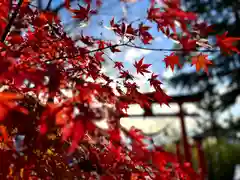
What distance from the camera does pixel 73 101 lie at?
3.05ft

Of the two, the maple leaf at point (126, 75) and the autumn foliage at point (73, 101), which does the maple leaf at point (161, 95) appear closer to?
the autumn foliage at point (73, 101)

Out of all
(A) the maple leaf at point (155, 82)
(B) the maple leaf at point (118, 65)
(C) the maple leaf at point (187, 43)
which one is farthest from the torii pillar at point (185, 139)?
(C) the maple leaf at point (187, 43)

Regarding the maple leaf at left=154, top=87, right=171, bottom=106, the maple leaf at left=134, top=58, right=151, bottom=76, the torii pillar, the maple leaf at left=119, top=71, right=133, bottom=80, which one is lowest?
the torii pillar

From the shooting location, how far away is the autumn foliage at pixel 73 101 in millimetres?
906

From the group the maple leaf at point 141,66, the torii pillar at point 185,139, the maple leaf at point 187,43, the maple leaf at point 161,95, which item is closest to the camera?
the maple leaf at point 187,43

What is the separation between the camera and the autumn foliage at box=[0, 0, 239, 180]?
906mm

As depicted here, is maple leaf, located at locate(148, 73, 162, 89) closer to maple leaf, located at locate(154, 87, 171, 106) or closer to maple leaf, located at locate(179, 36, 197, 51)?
maple leaf, located at locate(154, 87, 171, 106)

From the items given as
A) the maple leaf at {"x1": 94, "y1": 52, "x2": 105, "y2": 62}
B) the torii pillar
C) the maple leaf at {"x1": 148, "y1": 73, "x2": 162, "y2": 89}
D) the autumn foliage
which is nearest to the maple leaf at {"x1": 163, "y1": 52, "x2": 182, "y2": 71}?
the autumn foliage

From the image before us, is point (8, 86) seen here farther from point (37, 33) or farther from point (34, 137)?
point (34, 137)

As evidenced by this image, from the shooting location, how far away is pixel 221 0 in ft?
42.7

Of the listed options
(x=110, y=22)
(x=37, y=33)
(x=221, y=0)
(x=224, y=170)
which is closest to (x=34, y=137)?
(x=37, y=33)

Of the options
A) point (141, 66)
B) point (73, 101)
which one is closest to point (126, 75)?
point (141, 66)

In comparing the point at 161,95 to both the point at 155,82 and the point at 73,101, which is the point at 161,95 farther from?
the point at 73,101

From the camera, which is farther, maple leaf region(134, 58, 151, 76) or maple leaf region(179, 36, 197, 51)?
maple leaf region(134, 58, 151, 76)
